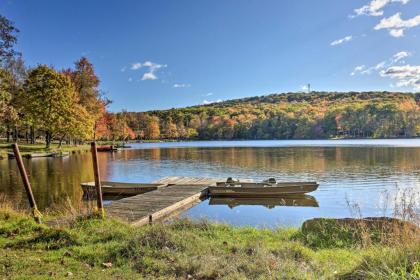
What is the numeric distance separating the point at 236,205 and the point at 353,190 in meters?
7.34

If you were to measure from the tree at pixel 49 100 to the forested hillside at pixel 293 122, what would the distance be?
6492 centimetres

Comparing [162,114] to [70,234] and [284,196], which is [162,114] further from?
[70,234]

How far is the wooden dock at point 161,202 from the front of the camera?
12.1 m

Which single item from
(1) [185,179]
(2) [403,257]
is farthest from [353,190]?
(2) [403,257]

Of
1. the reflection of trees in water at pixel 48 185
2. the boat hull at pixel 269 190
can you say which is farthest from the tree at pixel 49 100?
the boat hull at pixel 269 190

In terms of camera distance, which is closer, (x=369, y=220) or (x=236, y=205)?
(x=369, y=220)

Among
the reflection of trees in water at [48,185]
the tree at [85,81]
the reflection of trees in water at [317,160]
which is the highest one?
the tree at [85,81]

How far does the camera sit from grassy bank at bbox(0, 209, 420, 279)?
514 cm

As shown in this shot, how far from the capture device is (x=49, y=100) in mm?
47906

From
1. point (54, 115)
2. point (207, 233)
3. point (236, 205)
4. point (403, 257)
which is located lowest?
point (236, 205)

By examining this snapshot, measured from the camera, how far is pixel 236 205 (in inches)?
682

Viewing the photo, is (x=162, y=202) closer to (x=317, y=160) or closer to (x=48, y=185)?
(x=48, y=185)

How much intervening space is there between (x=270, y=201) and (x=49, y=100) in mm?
39287

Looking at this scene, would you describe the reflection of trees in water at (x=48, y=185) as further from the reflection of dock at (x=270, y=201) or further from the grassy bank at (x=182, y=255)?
the grassy bank at (x=182, y=255)
